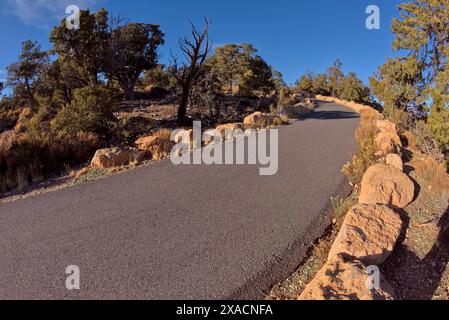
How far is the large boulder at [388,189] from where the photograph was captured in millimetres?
4730

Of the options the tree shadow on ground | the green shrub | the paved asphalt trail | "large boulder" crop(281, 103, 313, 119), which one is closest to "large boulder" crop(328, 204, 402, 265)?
the tree shadow on ground

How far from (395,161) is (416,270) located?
326cm

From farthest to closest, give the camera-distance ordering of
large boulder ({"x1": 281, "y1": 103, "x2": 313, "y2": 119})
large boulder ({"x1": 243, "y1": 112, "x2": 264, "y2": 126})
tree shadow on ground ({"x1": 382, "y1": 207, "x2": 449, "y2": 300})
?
large boulder ({"x1": 281, "y1": 103, "x2": 313, "y2": 119}) → large boulder ({"x1": 243, "y1": 112, "x2": 264, "y2": 126}) → tree shadow on ground ({"x1": 382, "y1": 207, "x2": 449, "y2": 300})

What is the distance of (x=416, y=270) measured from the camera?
3.42 meters

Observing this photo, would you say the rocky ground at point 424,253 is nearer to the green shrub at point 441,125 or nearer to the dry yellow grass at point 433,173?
the dry yellow grass at point 433,173

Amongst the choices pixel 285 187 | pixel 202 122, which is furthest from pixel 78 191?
pixel 202 122

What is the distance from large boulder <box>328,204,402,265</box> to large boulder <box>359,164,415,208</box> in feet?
1.91

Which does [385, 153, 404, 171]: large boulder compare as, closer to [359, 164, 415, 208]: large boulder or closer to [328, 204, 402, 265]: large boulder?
[359, 164, 415, 208]: large boulder

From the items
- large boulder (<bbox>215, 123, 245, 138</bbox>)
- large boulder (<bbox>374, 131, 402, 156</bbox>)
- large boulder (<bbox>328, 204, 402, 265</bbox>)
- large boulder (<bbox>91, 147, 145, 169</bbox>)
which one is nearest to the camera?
large boulder (<bbox>328, 204, 402, 265</bbox>)

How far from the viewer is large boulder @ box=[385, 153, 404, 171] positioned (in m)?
5.96

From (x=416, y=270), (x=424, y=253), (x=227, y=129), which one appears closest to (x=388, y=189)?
(x=424, y=253)

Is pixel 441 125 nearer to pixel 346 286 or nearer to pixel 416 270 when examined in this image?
pixel 416 270

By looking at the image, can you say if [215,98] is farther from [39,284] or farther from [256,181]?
[39,284]

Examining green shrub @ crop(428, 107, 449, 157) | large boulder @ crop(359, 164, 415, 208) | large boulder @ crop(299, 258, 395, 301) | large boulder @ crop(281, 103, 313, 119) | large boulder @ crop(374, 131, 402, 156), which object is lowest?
large boulder @ crop(299, 258, 395, 301)
